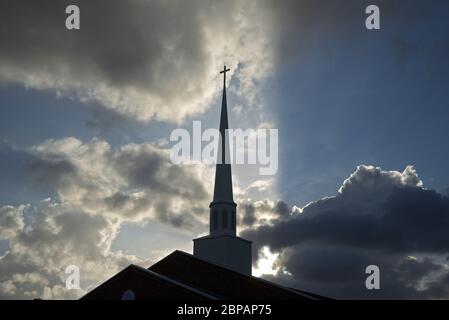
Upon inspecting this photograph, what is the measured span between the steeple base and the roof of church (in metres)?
6.49

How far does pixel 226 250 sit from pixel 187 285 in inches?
418

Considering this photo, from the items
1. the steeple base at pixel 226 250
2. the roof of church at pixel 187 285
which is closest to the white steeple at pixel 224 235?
the steeple base at pixel 226 250

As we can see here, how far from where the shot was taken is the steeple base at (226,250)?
40.7 m

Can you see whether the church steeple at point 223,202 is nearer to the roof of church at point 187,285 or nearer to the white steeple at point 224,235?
the white steeple at point 224,235

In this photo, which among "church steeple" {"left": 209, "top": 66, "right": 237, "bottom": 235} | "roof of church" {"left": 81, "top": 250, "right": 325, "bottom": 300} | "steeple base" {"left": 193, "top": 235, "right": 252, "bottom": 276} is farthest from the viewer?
"church steeple" {"left": 209, "top": 66, "right": 237, "bottom": 235}

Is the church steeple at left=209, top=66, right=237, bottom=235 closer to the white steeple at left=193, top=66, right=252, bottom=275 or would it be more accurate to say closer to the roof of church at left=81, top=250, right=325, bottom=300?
the white steeple at left=193, top=66, right=252, bottom=275

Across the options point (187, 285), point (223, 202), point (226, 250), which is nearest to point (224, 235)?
A: point (226, 250)

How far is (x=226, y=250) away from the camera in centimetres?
4041

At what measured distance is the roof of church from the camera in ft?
88.3

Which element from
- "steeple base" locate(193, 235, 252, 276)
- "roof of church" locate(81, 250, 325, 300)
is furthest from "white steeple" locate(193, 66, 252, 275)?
"roof of church" locate(81, 250, 325, 300)
